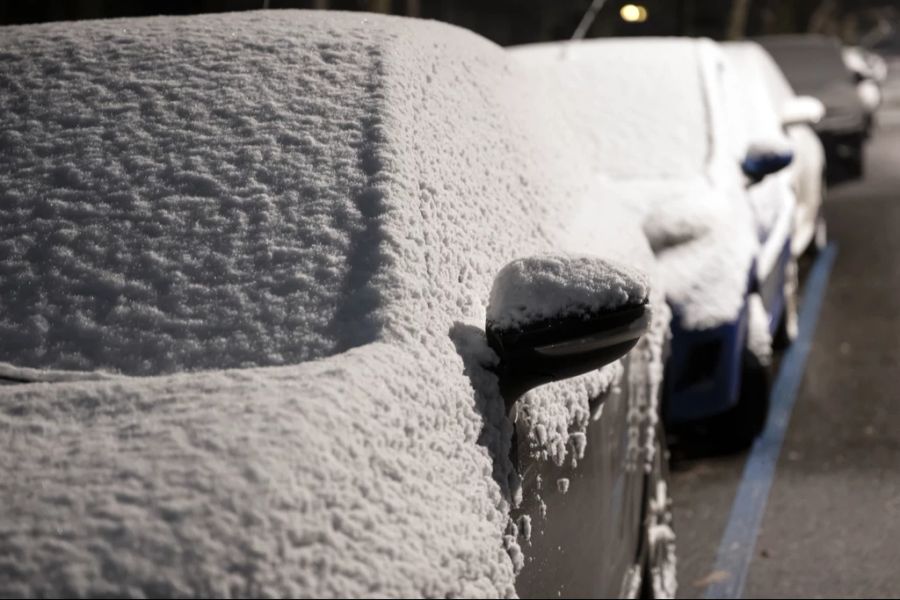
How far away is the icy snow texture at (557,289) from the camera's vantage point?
210 cm

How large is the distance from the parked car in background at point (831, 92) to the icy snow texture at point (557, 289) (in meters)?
12.9

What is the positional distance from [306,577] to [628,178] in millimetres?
4147

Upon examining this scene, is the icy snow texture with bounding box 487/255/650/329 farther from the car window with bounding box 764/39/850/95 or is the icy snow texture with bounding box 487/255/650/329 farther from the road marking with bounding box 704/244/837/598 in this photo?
the car window with bounding box 764/39/850/95

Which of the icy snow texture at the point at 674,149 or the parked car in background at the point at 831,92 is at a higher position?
the icy snow texture at the point at 674,149

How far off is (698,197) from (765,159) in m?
0.60

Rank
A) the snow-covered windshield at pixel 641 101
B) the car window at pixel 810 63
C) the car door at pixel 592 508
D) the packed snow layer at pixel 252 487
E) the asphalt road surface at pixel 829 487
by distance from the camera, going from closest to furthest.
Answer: the packed snow layer at pixel 252 487 → the car door at pixel 592 508 → the asphalt road surface at pixel 829 487 → the snow-covered windshield at pixel 641 101 → the car window at pixel 810 63

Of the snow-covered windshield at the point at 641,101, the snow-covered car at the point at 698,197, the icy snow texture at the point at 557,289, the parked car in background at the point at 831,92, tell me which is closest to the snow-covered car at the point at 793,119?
the snow-covered car at the point at 698,197

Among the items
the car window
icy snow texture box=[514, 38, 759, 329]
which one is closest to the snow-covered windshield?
icy snow texture box=[514, 38, 759, 329]

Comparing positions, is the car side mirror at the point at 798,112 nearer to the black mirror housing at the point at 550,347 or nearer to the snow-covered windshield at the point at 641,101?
the snow-covered windshield at the point at 641,101

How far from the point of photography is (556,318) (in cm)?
211

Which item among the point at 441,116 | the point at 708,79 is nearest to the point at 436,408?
the point at 441,116

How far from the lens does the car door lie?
7.14 feet

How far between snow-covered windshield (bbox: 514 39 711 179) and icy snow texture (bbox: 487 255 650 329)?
132 inches

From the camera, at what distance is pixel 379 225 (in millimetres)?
2221
